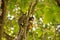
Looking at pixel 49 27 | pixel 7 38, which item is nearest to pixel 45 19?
pixel 7 38

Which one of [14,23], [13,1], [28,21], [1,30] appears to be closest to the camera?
[28,21]

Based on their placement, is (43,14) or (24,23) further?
(43,14)

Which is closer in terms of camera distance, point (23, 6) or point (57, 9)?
point (57, 9)

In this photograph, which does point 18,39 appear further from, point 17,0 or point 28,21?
point 17,0

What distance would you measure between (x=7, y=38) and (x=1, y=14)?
2.03 feet

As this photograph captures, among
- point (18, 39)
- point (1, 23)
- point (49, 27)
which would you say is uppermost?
point (1, 23)

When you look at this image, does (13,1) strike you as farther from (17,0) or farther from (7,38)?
(7,38)

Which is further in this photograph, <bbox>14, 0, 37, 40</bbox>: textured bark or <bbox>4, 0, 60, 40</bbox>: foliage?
<bbox>4, 0, 60, 40</bbox>: foliage

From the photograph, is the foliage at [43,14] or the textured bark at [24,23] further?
the foliage at [43,14]

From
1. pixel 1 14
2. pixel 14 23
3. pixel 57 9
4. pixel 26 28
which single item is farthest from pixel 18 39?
pixel 14 23

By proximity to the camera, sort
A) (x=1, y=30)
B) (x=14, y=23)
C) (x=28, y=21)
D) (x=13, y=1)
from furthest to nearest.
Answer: (x=14, y=23) < (x=13, y=1) < (x=1, y=30) < (x=28, y=21)

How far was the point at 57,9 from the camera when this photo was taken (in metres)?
1.86

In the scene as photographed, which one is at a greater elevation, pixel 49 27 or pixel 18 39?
pixel 18 39

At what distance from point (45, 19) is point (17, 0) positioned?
1.60ft
